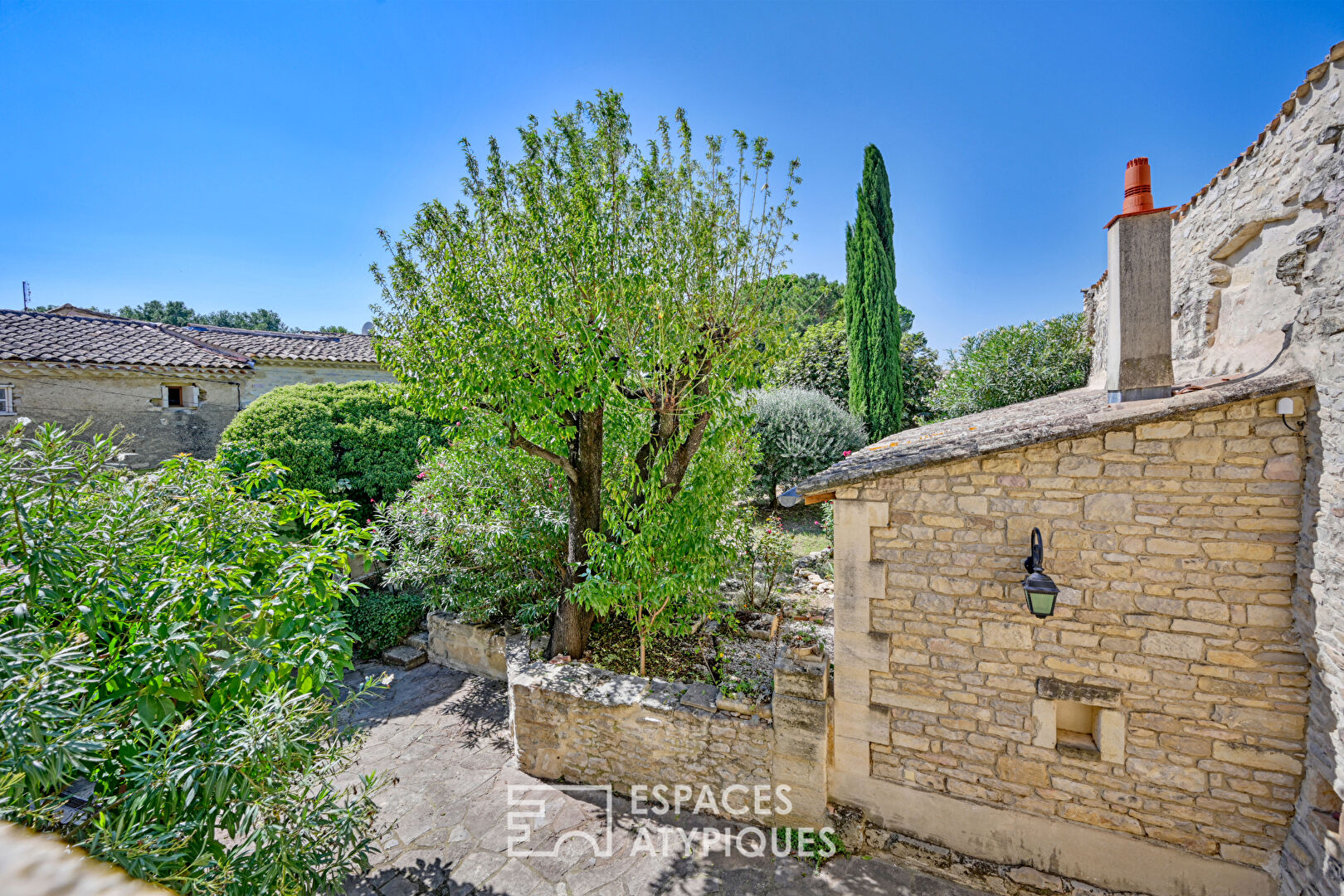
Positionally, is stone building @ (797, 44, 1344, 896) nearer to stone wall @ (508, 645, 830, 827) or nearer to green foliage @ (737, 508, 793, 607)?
stone wall @ (508, 645, 830, 827)

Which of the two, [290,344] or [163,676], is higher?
[290,344]

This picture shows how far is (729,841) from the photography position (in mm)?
5129

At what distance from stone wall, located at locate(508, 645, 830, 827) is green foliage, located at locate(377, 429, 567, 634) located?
1.53 meters

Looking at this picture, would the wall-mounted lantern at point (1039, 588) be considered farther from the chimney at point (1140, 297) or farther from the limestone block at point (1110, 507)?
the chimney at point (1140, 297)

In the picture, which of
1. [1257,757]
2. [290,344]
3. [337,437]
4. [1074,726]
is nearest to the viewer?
[1257,757]

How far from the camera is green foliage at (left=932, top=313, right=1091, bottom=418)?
12578 mm

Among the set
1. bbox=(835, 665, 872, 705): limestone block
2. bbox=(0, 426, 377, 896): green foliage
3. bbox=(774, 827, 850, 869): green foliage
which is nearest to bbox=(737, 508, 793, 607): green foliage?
Answer: bbox=(835, 665, 872, 705): limestone block

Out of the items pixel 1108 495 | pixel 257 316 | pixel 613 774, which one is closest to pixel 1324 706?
pixel 1108 495

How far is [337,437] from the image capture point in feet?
35.3

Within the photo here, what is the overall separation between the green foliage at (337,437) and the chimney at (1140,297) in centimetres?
984

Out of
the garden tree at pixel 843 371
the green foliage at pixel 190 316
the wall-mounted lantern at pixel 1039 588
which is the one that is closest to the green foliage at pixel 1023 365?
the garden tree at pixel 843 371

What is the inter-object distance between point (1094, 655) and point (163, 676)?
20.2 feet
